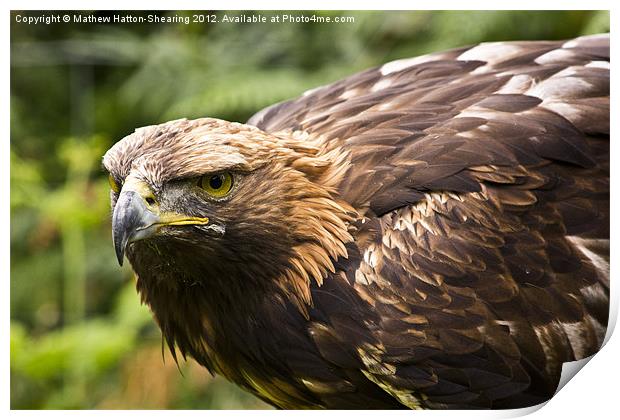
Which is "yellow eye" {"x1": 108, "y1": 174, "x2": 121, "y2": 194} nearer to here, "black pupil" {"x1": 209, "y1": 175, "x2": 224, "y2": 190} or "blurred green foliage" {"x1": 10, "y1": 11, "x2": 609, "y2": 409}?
"black pupil" {"x1": 209, "y1": 175, "x2": 224, "y2": 190}

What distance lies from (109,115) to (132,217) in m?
1.08

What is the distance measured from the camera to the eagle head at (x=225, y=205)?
2686 millimetres

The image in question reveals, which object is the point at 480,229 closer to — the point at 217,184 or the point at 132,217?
the point at 217,184

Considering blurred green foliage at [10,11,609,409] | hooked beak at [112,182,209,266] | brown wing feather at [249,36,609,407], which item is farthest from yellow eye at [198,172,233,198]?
blurred green foliage at [10,11,609,409]

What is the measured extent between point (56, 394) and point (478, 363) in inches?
62.1

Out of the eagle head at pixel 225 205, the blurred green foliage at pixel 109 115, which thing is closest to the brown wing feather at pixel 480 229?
the eagle head at pixel 225 205

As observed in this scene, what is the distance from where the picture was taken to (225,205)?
9.28 ft

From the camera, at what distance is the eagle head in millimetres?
2686

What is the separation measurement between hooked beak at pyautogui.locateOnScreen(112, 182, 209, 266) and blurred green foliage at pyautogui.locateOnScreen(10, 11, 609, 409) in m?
0.83

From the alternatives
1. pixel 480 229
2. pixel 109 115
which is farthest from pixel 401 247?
pixel 109 115

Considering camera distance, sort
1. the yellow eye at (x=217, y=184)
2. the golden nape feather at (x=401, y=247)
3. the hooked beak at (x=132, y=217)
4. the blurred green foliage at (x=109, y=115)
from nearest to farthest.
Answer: the hooked beak at (x=132, y=217) → the yellow eye at (x=217, y=184) → the golden nape feather at (x=401, y=247) → the blurred green foliage at (x=109, y=115)

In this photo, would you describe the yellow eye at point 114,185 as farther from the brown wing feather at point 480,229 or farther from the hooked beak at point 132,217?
the brown wing feather at point 480,229
